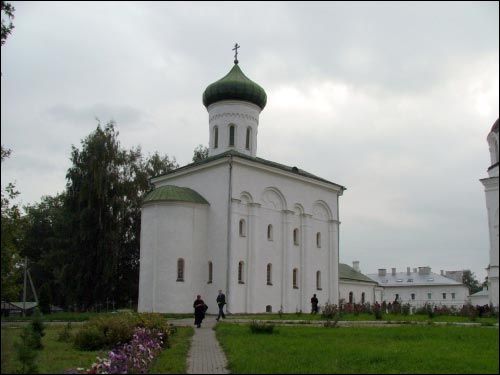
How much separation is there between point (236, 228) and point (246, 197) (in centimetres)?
191

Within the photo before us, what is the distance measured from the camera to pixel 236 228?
1119 inches

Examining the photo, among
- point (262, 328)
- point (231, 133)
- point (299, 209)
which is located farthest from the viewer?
point (299, 209)

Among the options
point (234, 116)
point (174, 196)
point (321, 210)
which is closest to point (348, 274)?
point (321, 210)

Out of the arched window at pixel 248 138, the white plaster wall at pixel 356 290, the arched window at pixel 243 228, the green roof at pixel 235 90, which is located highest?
the green roof at pixel 235 90

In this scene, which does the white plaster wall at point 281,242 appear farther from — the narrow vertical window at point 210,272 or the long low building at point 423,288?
the long low building at point 423,288

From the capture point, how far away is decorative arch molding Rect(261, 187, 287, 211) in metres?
30.5

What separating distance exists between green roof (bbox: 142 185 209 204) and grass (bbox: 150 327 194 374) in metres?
12.4

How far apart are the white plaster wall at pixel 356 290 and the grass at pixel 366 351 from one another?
78.3 ft

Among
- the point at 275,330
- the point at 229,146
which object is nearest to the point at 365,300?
the point at 229,146

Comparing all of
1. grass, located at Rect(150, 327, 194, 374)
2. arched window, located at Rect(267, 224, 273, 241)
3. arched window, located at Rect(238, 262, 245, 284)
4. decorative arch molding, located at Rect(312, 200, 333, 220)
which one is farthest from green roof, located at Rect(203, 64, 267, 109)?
grass, located at Rect(150, 327, 194, 374)

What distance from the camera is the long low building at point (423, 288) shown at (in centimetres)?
6531

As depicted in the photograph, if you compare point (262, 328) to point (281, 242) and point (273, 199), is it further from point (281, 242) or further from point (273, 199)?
point (273, 199)

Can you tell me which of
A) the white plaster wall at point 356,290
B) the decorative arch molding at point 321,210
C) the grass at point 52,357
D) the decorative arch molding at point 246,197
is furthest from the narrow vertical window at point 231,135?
the grass at point 52,357

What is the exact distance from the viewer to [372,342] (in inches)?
502
